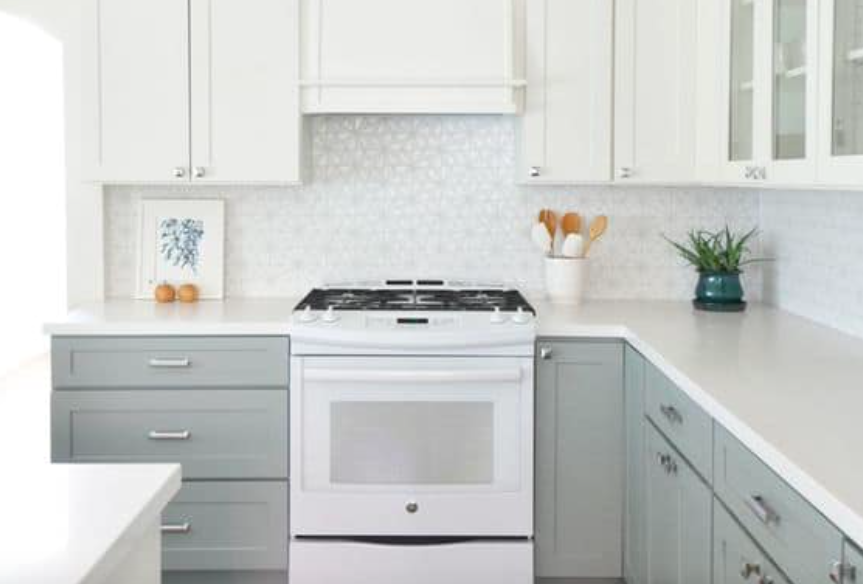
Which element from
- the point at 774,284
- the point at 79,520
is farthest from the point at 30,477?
the point at 774,284

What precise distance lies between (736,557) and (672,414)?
2.10 feet

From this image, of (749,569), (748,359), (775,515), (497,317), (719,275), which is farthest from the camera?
(719,275)

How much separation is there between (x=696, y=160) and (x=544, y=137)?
509 mm

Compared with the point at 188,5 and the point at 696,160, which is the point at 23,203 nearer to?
the point at 188,5

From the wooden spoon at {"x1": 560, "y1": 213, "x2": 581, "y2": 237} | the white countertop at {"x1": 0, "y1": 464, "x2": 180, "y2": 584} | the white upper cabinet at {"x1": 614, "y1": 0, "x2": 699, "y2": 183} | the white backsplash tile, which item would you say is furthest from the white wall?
the white countertop at {"x1": 0, "y1": 464, "x2": 180, "y2": 584}

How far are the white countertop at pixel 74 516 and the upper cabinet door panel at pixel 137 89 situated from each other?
2.21m

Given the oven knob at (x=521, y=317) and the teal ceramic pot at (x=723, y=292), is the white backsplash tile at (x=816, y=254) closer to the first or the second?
the teal ceramic pot at (x=723, y=292)

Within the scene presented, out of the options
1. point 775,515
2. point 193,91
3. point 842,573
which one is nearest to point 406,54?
point 193,91

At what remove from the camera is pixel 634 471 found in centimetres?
347

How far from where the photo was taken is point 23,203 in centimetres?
583

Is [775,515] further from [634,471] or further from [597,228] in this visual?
[597,228]

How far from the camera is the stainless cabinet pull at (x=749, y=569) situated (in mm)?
2094

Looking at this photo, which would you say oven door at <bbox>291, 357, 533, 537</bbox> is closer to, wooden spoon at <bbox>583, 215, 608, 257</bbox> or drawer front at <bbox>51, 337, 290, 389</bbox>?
drawer front at <bbox>51, 337, 290, 389</bbox>

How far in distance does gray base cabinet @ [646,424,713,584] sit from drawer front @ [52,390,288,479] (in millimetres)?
1133
